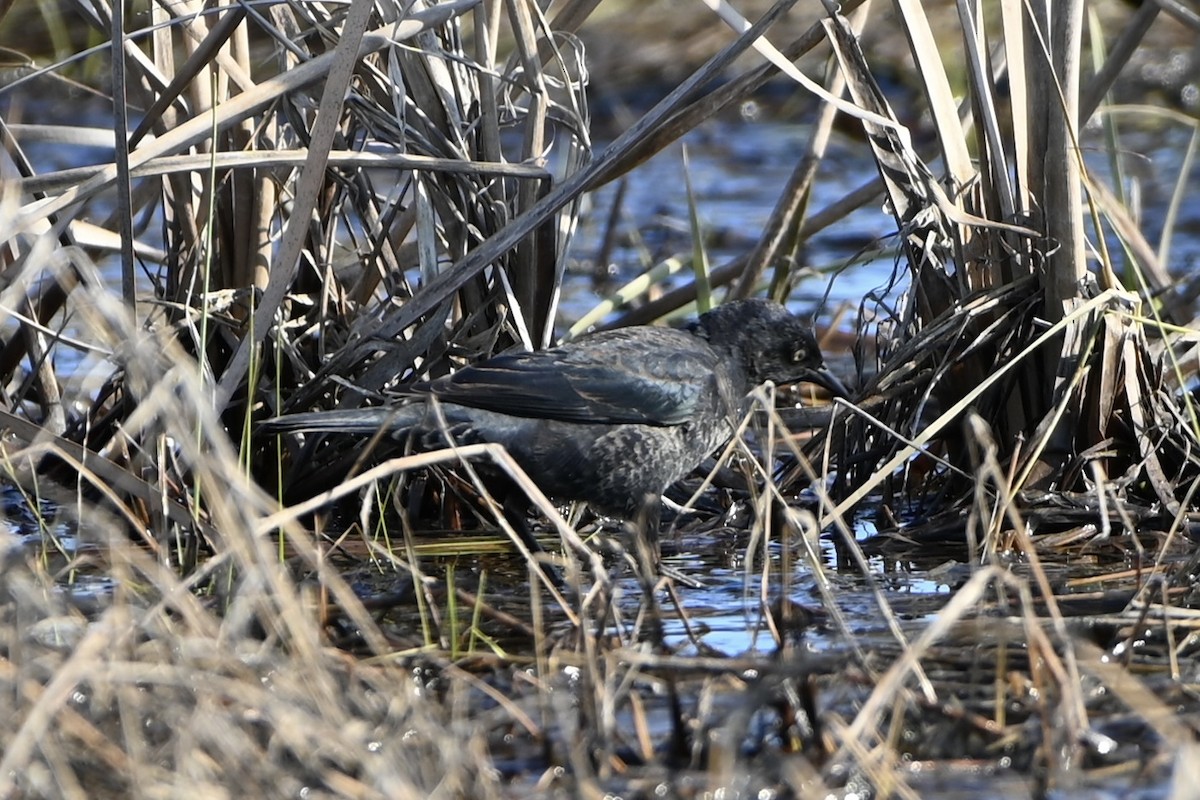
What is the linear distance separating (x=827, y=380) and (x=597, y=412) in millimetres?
833

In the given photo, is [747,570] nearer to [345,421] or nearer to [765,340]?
[345,421]

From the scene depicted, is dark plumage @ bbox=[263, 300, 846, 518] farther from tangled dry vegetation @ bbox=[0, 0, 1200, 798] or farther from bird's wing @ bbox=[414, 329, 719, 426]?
tangled dry vegetation @ bbox=[0, 0, 1200, 798]

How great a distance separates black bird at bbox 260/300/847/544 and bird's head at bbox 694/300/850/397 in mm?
48

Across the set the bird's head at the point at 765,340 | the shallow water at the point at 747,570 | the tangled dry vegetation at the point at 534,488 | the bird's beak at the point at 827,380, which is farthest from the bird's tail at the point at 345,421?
the bird's beak at the point at 827,380

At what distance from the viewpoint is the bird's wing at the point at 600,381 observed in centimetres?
453

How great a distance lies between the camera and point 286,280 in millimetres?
4332

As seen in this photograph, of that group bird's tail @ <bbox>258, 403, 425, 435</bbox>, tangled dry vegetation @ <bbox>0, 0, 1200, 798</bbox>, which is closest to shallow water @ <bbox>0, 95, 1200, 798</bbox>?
tangled dry vegetation @ <bbox>0, 0, 1200, 798</bbox>

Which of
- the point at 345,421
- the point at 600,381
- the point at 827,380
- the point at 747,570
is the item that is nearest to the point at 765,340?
the point at 827,380

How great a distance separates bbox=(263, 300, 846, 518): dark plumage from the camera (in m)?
4.54

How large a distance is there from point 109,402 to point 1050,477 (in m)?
2.84

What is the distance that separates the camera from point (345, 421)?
14.0 feet

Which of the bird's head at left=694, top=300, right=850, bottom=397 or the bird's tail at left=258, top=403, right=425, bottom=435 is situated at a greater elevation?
the bird's head at left=694, top=300, right=850, bottom=397

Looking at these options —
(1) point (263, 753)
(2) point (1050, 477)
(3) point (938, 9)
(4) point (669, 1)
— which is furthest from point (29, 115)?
(1) point (263, 753)

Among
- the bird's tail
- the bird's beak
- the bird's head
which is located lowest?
the bird's tail
